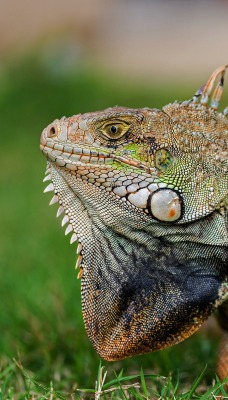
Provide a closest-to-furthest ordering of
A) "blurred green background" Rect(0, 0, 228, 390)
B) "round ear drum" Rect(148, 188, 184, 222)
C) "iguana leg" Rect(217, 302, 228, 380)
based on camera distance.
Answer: "round ear drum" Rect(148, 188, 184, 222)
"iguana leg" Rect(217, 302, 228, 380)
"blurred green background" Rect(0, 0, 228, 390)

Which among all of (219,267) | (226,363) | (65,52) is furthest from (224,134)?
(65,52)

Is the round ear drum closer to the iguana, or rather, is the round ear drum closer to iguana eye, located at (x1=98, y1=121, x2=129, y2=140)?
the iguana

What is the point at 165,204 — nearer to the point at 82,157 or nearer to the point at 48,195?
the point at 82,157

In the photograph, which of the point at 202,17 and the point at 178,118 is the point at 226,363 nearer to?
the point at 178,118

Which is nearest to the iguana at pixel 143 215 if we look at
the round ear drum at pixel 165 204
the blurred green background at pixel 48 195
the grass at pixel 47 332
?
the round ear drum at pixel 165 204

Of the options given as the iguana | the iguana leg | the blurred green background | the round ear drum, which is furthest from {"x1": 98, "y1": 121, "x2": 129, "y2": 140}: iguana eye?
the blurred green background

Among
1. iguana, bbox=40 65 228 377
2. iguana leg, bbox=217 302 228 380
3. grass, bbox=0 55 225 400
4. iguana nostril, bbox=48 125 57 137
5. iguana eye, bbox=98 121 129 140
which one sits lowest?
grass, bbox=0 55 225 400

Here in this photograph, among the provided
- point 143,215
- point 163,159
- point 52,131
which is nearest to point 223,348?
point 143,215
